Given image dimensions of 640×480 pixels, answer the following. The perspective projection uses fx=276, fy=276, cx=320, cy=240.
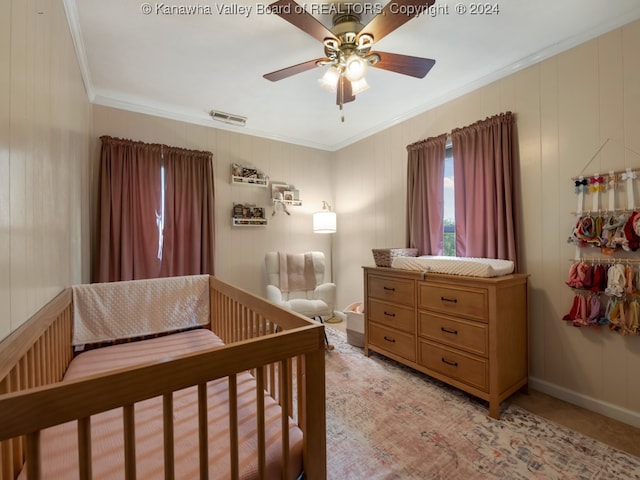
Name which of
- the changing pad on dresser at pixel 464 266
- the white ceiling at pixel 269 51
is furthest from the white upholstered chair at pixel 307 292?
the white ceiling at pixel 269 51

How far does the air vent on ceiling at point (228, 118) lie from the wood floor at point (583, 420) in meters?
3.51

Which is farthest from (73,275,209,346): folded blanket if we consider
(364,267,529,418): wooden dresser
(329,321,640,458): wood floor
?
(329,321,640,458): wood floor

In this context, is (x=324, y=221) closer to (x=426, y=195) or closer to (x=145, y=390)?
(x=426, y=195)

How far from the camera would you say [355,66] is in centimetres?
160

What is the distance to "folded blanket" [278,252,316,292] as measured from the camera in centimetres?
316

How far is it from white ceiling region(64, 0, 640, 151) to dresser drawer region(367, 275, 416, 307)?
170 centimetres

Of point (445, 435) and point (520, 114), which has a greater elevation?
point (520, 114)

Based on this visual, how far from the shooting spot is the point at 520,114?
2.12 meters

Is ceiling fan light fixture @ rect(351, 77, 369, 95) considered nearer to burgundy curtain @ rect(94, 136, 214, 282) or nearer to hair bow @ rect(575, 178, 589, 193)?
hair bow @ rect(575, 178, 589, 193)

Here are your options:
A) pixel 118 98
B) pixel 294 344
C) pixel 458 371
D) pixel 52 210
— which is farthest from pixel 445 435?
pixel 118 98

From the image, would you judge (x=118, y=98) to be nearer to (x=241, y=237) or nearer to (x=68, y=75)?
(x=68, y=75)

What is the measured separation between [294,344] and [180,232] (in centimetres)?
233

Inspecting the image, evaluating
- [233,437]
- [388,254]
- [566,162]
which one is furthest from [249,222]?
[566,162]

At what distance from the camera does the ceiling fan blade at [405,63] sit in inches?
64.2
